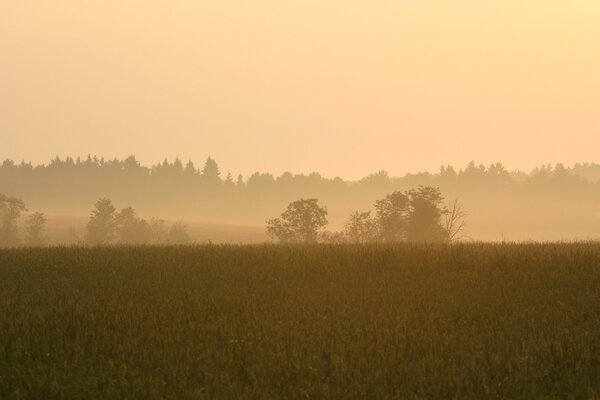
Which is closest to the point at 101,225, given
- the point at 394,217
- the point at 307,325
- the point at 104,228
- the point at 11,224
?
the point at 104,228

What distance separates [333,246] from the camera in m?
16.3

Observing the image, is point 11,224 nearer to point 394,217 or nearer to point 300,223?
point 300,223

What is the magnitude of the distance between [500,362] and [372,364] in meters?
1.60

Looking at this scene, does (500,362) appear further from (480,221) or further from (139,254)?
(480,221)

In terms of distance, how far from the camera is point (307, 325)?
8477 millimetres

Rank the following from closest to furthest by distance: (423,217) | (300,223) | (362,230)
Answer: (423,217) < (300,223) < (362,230)

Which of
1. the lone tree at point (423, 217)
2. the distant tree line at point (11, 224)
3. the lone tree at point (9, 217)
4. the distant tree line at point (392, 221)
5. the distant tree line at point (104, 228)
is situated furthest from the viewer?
the lone tree at point (9, 217)

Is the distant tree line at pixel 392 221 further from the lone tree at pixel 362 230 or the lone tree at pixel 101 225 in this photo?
A: the lone tree at pixel 101 225

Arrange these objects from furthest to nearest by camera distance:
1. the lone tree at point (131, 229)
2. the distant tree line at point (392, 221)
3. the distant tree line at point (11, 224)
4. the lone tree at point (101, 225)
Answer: the distant tree line at point (11, 224) → the lone tree at point (131, 229) → the lone tree at point (101, 225) → the distant tree line at point (392, 221)

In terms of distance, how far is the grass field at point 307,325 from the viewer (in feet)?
21.1

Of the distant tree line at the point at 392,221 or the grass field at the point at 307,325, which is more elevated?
the distant tree line at the point at 392,221

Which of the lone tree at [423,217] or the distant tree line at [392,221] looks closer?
the lone tree at [423,217]

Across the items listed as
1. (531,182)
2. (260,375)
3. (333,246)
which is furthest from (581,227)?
(260,375)

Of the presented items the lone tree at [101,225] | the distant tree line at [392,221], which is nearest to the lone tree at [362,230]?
the distant tree line at [392,221]
